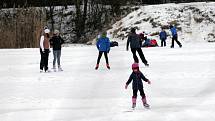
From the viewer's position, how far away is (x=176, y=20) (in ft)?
130

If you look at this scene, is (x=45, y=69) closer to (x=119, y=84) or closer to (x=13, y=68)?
(x=13, y=68)

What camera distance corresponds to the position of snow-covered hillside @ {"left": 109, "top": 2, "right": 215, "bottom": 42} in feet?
124

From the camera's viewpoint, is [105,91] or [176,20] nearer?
[105,91]

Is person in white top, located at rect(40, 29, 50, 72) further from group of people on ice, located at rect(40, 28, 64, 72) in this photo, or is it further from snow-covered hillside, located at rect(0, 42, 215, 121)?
snow-covered hillside, located at rect(0, 42, 215, 121)

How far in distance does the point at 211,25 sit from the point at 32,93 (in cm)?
2567

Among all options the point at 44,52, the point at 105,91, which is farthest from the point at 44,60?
the point at 105,91

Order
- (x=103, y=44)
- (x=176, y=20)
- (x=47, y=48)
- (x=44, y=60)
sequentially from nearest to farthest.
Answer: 1. (x=44, y=60)
2. (x=47, y=48)
3. (x=103, y=44)
4. (x=176, y=20)

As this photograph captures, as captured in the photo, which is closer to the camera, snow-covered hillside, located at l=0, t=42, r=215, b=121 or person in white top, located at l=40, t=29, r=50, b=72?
snow-covered hillside, located at l=0, t=42, r=215, b=121

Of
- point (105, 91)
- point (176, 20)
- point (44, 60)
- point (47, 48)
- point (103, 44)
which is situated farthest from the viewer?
point (176, 20)

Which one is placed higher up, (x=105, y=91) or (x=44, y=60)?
(x=44, y=60)

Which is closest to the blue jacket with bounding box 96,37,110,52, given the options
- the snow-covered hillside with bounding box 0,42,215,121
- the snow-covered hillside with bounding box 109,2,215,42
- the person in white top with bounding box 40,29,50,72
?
the snow-covered hillside with bounding box 0,42,215,121

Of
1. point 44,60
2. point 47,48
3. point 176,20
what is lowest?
point 44,60

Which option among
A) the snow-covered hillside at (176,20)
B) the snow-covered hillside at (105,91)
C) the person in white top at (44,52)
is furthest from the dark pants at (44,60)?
the snow-covered hillside at (176,20)

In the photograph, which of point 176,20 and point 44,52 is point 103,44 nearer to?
point 44,52
